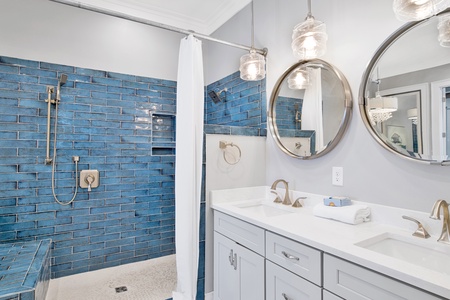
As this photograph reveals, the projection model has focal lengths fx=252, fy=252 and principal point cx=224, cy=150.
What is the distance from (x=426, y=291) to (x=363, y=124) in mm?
1033

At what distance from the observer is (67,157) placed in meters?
2.66

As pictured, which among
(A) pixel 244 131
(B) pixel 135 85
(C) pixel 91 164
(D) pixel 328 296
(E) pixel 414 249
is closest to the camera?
(D) pixel 328 296

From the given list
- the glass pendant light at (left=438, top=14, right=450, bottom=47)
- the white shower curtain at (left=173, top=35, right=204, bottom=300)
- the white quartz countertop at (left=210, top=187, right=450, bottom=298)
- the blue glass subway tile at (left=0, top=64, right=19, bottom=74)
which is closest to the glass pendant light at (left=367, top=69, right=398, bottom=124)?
the glass pendant light at (left=438, top=14, right=450, bottom=47)

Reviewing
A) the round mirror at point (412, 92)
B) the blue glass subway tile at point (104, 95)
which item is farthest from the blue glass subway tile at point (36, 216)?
the round mirror at point (412, 92)

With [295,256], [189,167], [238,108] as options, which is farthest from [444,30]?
[238,108]

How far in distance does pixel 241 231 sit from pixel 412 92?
1337 mm

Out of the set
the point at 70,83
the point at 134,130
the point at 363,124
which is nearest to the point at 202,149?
the point at 363,124

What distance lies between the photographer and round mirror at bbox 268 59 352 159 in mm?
1772

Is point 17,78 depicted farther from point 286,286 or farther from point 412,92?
point 412,92

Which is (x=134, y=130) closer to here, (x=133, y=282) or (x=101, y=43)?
(x=101, y=43)

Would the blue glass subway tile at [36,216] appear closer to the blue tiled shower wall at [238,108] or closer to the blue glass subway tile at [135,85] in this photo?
the blue glass subway tile at [135,85]

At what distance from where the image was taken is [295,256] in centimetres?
134

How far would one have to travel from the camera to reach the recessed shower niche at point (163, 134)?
316 centimetres

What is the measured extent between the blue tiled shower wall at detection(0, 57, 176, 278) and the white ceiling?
766 mm
